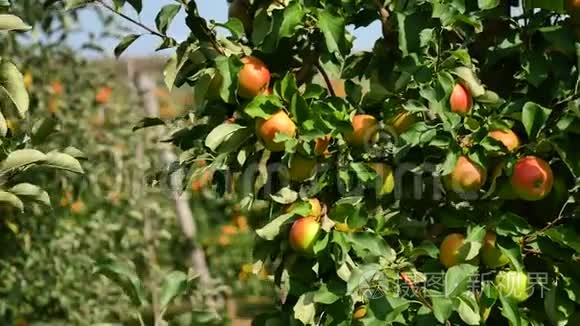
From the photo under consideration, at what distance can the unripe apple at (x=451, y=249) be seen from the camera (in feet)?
5.67

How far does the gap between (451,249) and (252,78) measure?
493mm

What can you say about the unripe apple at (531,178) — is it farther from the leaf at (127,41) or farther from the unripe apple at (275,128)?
the leaf at (127,41)

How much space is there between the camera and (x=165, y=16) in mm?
1777

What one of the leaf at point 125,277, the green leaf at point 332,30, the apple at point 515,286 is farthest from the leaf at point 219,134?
the apple at point 515,286

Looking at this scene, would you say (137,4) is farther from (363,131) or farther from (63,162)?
(363,131)

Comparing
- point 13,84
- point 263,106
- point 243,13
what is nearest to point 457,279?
point 263,106

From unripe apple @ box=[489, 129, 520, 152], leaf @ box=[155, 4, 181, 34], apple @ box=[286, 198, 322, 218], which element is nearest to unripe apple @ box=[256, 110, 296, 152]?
apple @ box=[286, 198, 322, 218]

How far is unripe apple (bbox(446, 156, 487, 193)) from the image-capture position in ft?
5.54

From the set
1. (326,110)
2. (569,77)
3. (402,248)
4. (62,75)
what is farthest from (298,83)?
(62,75)

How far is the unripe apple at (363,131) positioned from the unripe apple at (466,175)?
0.16 meters

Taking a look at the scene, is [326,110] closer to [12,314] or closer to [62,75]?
[12,314]

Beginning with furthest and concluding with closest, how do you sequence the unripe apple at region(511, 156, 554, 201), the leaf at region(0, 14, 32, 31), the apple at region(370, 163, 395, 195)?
the apple at region(370, 163, 395, 195)
the unripe apple at region(511, 156, 554, 201)
the leaf at region(0, 14, 32, 31)

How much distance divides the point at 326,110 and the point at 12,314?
2.20 m

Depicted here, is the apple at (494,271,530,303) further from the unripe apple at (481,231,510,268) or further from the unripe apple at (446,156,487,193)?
the unripe apple at (446,156,487,193)
